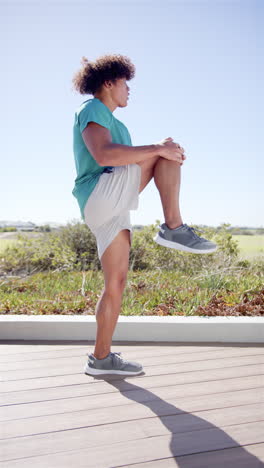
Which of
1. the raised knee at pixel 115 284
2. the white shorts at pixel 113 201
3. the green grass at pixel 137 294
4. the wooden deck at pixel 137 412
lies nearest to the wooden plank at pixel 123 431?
the wooden deck at pixel 137 412

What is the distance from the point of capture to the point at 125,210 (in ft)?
6.55

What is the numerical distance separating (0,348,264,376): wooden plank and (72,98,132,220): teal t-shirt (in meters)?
0.78

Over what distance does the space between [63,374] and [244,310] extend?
161 cm

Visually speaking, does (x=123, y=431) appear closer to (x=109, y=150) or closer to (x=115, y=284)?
(x=115, y=284)

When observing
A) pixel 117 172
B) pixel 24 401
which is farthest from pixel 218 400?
pixel 117 172

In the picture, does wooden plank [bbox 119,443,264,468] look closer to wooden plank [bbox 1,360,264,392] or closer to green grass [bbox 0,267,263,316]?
wooden plank [bbox 1,360,264,392]

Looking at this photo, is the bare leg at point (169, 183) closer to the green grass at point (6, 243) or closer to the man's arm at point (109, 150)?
the man's arm at point (109, 150)

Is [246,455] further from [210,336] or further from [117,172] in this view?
[210,336]

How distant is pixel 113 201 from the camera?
1.94 m

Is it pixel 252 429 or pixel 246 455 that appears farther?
pixel 252 429

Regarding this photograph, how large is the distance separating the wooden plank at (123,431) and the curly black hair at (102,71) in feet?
4.81

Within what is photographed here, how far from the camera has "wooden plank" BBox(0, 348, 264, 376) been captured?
7.05ft

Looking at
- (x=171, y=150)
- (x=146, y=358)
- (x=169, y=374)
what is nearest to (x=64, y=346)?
(x=146, y=358)

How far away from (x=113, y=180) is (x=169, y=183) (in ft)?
0.81
